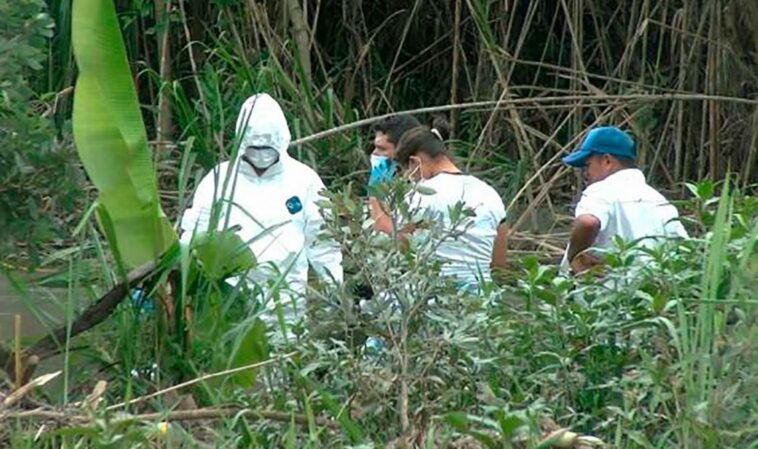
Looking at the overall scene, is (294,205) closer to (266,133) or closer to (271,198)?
(271,198)

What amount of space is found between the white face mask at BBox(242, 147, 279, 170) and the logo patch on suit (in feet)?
0.56

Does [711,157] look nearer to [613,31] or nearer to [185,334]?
[613,31]

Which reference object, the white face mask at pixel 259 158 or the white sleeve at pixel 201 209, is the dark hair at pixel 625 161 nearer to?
the white face mask at pixel 259 158

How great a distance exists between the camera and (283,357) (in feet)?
15.5

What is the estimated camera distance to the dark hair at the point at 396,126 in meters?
7.58

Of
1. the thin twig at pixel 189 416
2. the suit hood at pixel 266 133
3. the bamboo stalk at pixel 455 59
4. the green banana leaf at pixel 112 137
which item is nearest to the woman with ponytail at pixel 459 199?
the suit hood at pixel 266 133

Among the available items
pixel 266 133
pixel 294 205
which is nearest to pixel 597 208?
pixel 294 205

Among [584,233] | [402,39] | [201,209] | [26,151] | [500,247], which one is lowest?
[402,39]

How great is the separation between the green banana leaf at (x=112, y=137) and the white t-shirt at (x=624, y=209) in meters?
2.02

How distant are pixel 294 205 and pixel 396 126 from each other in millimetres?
1113

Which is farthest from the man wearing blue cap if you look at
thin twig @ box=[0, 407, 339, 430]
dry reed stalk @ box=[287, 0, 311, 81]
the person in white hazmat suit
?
dry reed stalk @ box=[287, 0, 311, 81]

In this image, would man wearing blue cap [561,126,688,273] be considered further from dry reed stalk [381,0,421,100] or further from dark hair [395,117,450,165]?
dry reed stalk [381,0,421,100]

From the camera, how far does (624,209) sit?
6641mm

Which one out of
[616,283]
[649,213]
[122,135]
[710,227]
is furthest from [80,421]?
[649,213]
